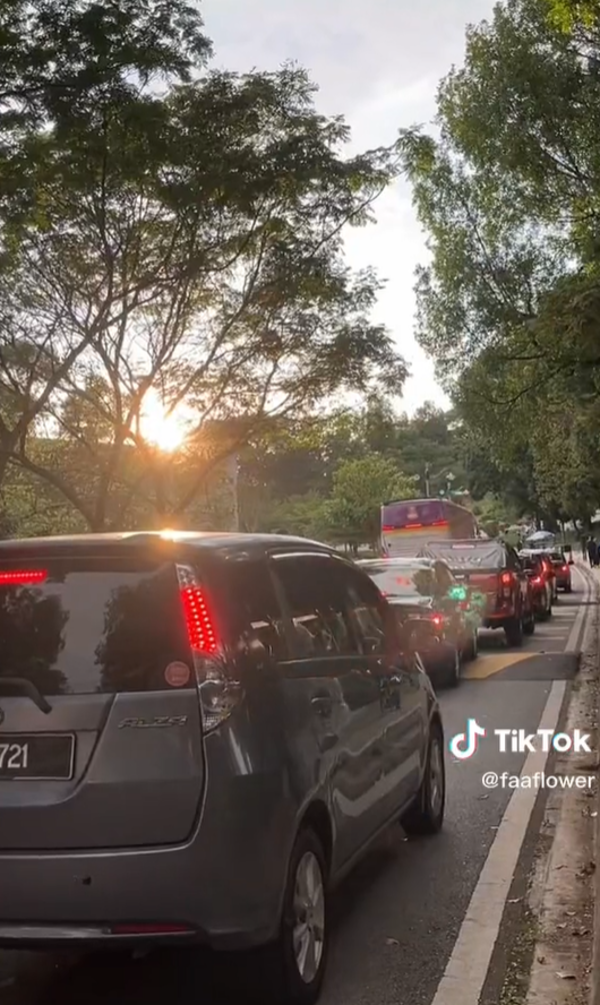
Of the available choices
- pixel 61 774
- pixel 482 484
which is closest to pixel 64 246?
pixel 61 774

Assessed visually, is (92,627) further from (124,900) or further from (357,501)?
(357,501)

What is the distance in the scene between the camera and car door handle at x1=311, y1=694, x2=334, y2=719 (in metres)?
4.47

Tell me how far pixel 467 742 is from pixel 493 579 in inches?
324

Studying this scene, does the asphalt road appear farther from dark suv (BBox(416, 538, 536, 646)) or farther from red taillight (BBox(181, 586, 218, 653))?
dark suv (BBox(416, 538, 536, 646))

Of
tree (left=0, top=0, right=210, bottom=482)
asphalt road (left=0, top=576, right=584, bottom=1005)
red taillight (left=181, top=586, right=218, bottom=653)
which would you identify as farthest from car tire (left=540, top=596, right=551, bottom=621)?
red taillight (left=181, top=586, right=218, bottom=653)

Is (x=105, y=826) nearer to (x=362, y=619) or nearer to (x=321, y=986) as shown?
(x=321, y=986)

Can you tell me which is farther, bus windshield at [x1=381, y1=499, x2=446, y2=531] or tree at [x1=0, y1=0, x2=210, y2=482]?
bus windshield at [x1=381, y1=499, x2=446, y2=531]

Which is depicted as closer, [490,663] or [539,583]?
[490,663]

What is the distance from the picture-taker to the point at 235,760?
12.7 feet

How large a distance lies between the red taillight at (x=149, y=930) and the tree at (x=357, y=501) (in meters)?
48.0

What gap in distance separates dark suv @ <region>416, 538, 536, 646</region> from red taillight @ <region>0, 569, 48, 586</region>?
13389 millimetres

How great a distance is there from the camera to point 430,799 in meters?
6.66

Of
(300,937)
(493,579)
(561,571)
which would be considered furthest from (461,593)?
(561,571)

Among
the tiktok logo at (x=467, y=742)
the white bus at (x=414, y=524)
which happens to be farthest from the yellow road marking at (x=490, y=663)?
the white bus at (x=414, y=524)
